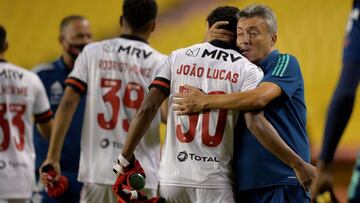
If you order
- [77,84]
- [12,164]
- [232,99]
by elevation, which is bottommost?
[12,164]

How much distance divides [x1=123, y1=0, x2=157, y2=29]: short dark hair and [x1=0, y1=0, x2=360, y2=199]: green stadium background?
5528 millimetres

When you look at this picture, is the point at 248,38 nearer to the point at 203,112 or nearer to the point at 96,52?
the point at 203,112

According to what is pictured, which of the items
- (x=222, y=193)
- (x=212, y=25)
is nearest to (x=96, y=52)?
(x=212, y=25)

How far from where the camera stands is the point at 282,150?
4.22 meters

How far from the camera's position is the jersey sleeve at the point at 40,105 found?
6.52 meters

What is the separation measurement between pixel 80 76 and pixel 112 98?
263 millimetres

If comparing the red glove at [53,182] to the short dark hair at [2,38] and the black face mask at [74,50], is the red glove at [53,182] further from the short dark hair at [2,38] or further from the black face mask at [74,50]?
the black face mask at [74,50]

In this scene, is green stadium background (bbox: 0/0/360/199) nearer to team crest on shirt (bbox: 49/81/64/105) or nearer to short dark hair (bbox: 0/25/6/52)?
team crest on shirt (bbox: 49/81/64/105)

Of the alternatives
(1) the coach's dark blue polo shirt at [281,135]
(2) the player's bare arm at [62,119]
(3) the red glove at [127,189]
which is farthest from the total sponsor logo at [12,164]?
(1) the coach's dark blue polo shirt at [281,135]

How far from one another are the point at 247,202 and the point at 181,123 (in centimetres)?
55

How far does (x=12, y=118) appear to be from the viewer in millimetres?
6371

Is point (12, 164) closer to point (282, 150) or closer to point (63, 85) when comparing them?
point (63, 85)

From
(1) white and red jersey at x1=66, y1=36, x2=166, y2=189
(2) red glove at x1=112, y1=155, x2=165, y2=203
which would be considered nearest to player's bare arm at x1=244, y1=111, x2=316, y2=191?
(2) red glove at x1=112, y1=155, x2=165, y2=203

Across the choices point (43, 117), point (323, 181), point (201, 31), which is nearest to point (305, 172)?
point (323, 181)
